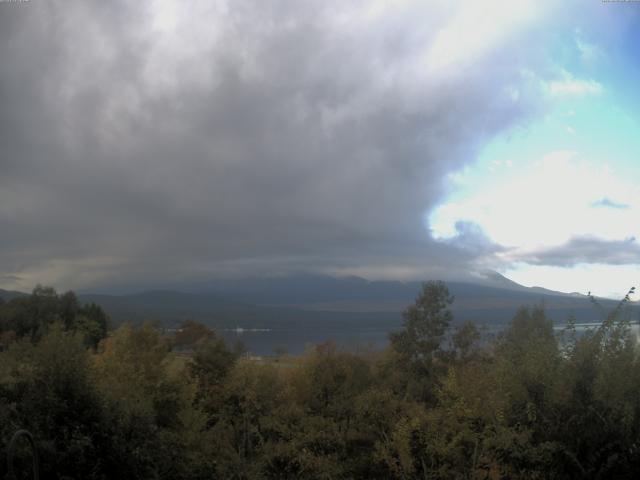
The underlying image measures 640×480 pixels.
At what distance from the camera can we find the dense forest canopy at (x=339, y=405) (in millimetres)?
14406

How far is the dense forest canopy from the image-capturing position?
14.4 m

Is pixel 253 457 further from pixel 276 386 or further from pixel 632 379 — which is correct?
pixel 632 379

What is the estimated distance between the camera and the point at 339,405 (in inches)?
1190

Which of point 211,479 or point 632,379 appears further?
point 211,479

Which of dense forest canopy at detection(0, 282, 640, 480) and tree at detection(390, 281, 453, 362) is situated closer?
dense forest canopy at detection(0, 282, 640, 480)

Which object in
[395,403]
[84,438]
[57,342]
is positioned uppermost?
[57,342]

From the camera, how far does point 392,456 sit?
25.6 metres

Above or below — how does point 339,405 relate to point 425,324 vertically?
below

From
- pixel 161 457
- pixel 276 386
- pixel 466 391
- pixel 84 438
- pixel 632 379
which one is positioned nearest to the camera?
pixel 84 438

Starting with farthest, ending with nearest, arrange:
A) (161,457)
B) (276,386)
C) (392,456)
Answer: (276,386), (392,456), (161,457)

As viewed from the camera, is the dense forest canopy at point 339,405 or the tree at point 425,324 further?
the tree at point 425,324

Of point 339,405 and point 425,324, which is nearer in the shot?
point 339,405

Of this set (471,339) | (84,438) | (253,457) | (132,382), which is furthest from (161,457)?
(471,339)

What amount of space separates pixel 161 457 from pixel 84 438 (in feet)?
13.0
